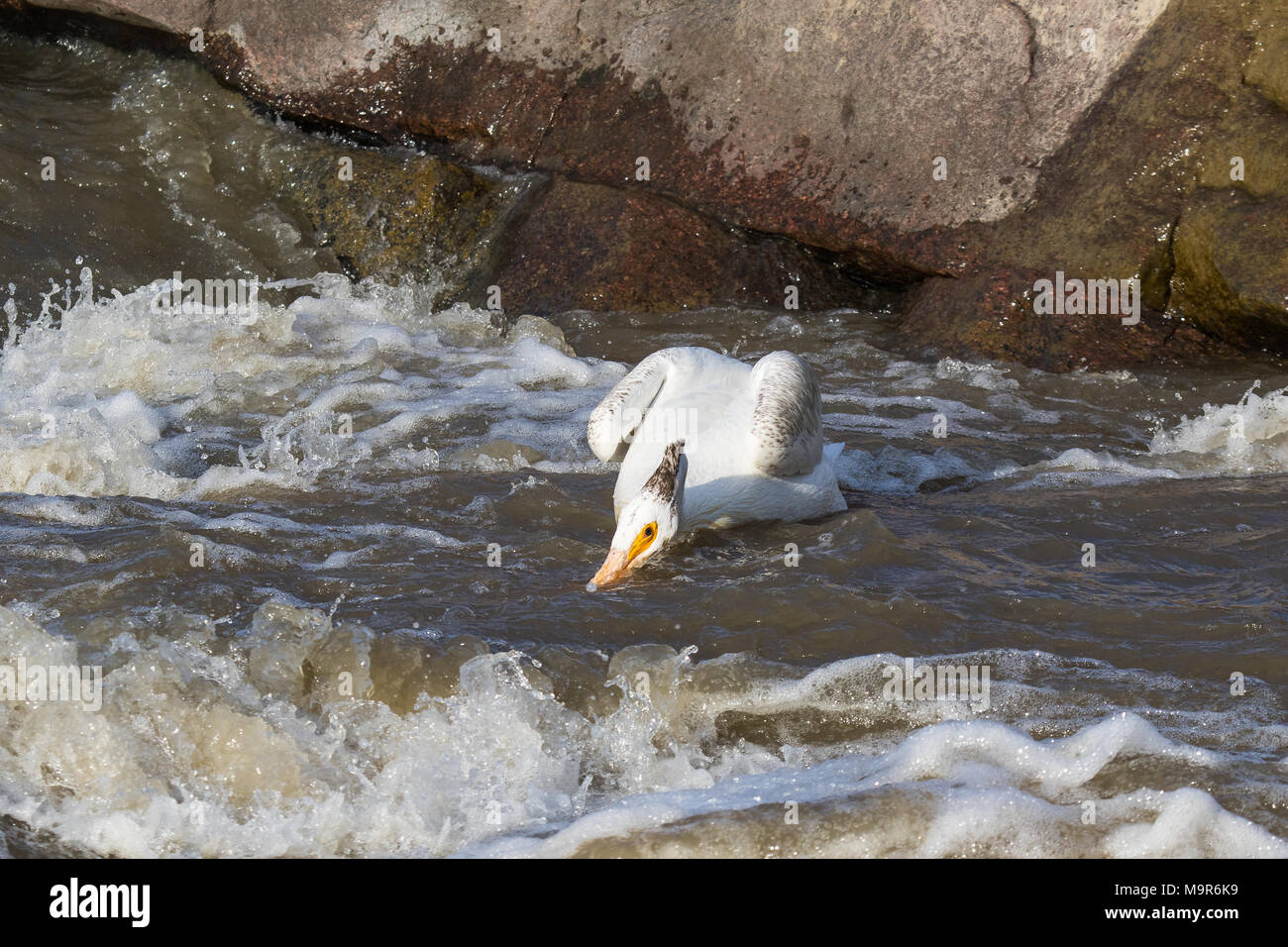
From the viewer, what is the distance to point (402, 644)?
185 inches

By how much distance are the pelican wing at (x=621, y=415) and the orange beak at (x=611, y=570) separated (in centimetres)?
111

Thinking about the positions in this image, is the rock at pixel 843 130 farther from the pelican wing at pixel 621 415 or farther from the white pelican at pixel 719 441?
the pelican wing at pixel 621 415

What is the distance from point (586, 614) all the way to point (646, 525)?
1.55 feet

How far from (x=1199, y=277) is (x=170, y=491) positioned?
584cm

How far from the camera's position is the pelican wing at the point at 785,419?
19.4ft

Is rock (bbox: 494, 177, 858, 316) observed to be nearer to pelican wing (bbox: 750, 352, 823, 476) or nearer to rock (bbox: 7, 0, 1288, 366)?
rock (bbox: 7, 0, 1288, 366)

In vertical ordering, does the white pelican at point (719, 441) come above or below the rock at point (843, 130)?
below

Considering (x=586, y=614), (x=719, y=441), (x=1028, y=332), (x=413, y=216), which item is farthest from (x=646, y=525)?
(x=413, y=216)

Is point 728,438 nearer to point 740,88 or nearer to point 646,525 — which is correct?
point 646,525

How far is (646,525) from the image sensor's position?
5375 millimetres

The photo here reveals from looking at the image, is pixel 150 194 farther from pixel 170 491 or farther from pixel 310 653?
pixel 310 653

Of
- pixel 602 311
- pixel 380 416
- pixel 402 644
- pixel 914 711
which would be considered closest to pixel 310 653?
pixel 402 644

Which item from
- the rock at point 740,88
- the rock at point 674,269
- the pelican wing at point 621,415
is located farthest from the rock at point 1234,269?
the pelican wing at point 621,415
